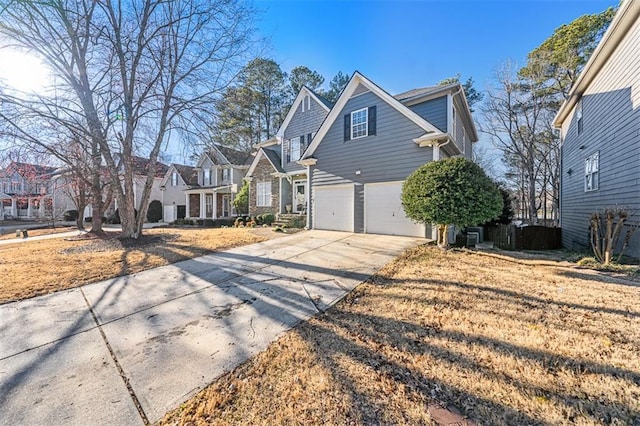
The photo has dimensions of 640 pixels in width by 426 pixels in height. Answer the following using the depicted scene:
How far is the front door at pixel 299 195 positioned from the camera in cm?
1706

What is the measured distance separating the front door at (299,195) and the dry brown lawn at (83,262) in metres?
7.38

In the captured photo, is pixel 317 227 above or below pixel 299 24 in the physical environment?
below

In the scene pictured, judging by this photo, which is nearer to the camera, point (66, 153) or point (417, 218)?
point (417, 218)

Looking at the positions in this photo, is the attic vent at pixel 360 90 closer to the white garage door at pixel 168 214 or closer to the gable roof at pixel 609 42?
the gable roof at pixel 609 42

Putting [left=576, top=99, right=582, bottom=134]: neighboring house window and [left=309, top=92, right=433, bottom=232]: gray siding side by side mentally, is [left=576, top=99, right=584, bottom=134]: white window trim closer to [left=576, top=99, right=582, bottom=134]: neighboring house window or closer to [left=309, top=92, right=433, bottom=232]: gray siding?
[left=576, top=99, right=582, bottom=134]: neighboring house window

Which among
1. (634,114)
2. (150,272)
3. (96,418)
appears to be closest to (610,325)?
(96,418)

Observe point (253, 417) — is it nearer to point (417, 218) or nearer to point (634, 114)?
point (417, 218)

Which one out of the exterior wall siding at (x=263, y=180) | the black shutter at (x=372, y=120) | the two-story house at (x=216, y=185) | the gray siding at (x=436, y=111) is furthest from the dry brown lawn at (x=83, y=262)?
the two-story house at (x=216, y=185)

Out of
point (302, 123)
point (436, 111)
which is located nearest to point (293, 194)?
point (302, 123)

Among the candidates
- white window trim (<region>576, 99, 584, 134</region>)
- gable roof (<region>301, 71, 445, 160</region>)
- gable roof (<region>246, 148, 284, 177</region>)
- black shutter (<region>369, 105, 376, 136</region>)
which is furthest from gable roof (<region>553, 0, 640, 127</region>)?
gable roof (<region>246, 148, 284, 177</region>)

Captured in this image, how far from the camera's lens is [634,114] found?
6.60 m

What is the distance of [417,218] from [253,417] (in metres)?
7.12

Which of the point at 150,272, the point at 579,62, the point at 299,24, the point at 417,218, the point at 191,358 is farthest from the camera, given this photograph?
the point at 579,62

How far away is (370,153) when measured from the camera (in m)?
10.9
